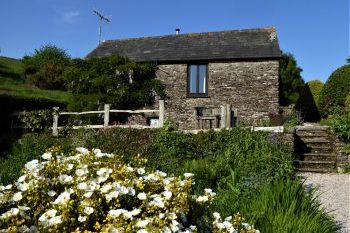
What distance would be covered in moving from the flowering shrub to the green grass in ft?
61.2

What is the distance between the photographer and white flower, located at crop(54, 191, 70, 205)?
10.9 ft

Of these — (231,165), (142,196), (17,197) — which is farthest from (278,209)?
(231,165)

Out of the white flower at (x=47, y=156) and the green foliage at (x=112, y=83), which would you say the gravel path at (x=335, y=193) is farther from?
the green foliage at (x=112, y=83)

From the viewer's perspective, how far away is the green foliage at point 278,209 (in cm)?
499

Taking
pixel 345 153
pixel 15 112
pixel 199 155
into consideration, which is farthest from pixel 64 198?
pixel 15 112

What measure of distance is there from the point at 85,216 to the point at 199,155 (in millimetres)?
8521

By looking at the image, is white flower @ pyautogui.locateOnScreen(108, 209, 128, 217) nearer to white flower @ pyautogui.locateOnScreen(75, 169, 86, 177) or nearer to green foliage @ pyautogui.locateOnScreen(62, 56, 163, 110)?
white flower @ pyautogui.locateOnScreen(75, 169, 86, 177)

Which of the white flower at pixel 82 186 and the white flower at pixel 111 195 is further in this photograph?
the white flower at pixel 82 186

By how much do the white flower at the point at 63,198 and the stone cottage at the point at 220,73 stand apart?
15690 mm

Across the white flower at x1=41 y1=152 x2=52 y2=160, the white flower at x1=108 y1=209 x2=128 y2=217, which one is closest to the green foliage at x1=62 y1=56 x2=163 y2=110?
the white flower at x1=41 y1=152 x2=52 y2=160

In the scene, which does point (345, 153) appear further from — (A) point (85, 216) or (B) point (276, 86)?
(A) point (85, 216)

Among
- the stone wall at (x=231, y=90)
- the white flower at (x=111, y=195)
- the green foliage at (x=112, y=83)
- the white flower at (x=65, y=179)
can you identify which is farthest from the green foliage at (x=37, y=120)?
the white flower at (x=111, y=195)

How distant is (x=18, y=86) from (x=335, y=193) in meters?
22.5

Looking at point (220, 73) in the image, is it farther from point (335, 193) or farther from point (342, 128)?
point (335, 193)
